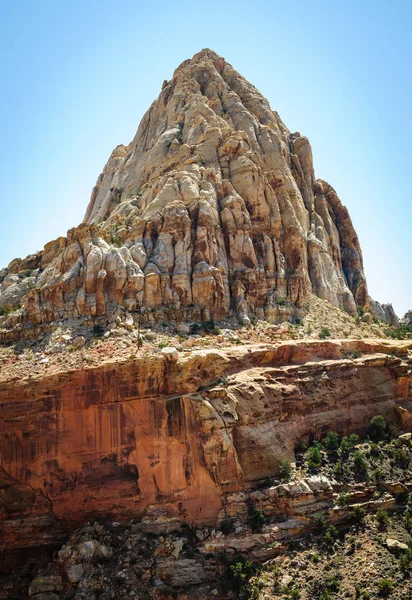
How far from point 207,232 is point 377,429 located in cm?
2542

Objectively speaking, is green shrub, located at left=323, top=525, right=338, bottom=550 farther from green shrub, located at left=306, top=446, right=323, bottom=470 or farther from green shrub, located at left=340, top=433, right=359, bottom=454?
green shrub, located at left=340, top=433, right=359, bottom=454

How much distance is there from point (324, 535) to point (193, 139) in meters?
48.9

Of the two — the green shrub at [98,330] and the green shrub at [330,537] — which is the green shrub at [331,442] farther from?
the green shrub at [98,330]

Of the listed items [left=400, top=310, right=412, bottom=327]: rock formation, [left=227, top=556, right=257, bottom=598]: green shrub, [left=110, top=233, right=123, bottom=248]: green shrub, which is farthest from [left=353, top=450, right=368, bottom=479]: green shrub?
[left=400, top=310, right=412, bottom=327]: rock formation

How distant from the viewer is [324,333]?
4909 centimetres

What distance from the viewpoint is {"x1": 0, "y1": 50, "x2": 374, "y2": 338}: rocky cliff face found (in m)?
45.0

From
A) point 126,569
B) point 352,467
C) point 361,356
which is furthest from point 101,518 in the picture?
point 361,356

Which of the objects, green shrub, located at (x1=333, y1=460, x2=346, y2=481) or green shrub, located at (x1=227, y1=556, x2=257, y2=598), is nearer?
green shrub, located at (x1=227, y1=556, x2=257, y2=598)

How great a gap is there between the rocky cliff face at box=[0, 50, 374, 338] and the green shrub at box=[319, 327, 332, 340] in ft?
13.0

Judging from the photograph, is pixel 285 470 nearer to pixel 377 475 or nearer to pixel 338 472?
pixel 338 472

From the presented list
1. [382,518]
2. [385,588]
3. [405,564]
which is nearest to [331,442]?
[382,518]

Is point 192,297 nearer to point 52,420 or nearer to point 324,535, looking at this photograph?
point 52,420

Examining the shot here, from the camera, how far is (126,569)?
106ft

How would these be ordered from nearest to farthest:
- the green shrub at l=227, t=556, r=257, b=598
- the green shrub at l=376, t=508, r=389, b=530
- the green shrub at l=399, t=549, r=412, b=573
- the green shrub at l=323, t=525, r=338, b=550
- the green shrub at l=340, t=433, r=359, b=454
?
the green shrub at l=399, t=549, r=412, b=573
the green shrub at l=227, t=556, r=257, b=598
the green shrub at l=323, t=525, r=338, b=550
the green shrub at l=376, t=508, r=389, b=530
the green shrub at l=340, t=433, r=359, b=454
